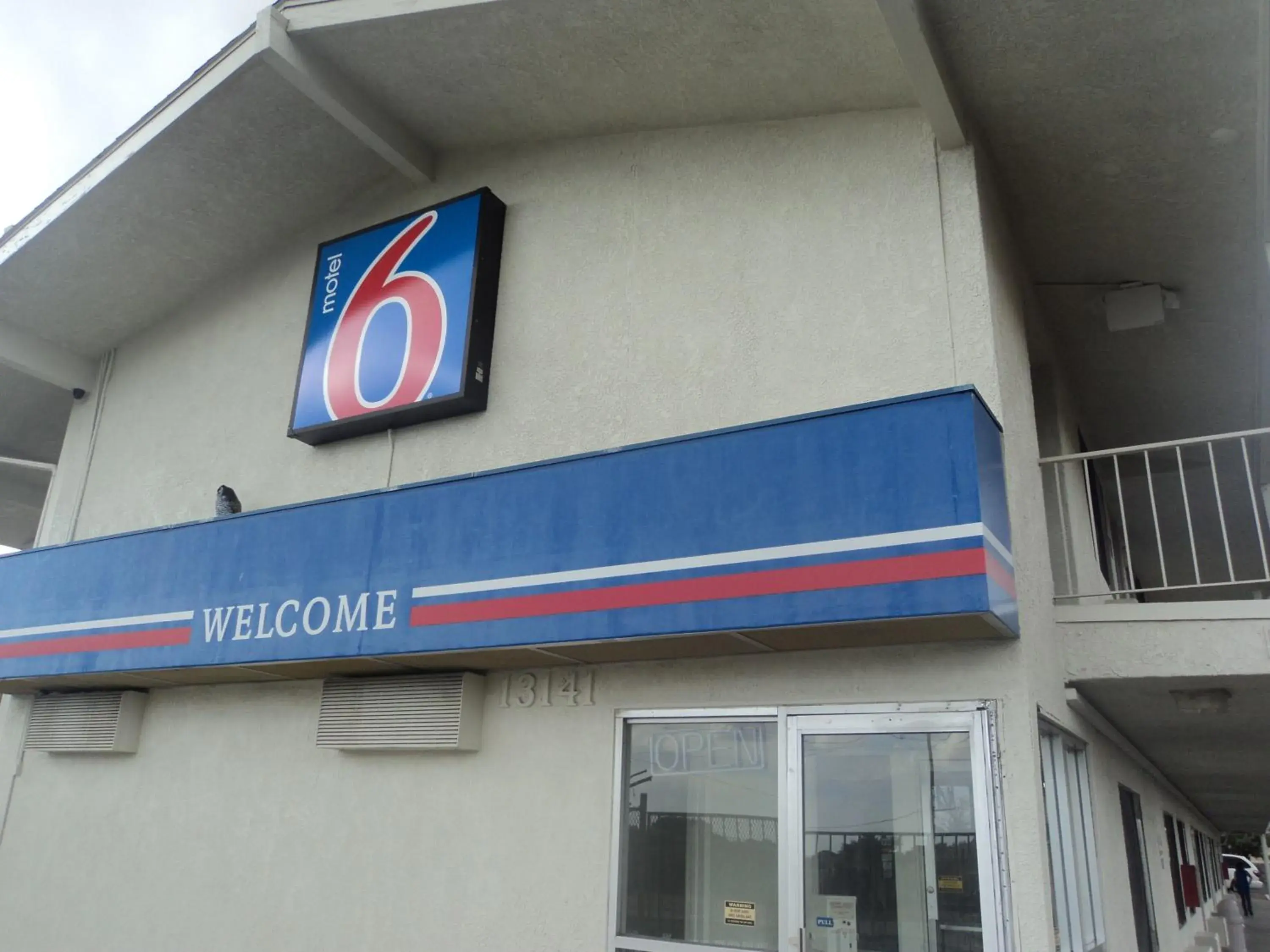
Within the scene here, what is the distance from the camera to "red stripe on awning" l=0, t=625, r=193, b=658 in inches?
266

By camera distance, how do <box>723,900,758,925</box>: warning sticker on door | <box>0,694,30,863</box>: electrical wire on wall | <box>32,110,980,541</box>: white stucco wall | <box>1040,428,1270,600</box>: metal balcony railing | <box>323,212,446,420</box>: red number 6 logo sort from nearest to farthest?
<box>723,900,758,925</box>: warning sticker on door
<box>32,110,980,541</box>: white stucco wall
<box>1040,428,1270,600</box>: metal balcony railing
<box>323,212,446,420</box>: red number 6 logo
<box>0,694,30,863</box>: electrical wire on wall

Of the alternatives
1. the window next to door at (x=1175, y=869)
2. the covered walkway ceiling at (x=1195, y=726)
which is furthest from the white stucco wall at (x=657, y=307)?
the window next to door at (x=1175, y=869)

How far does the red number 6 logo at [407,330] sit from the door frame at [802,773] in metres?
2.92

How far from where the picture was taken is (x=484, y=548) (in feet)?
18.2

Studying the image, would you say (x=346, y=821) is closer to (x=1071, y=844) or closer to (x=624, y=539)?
(x=624, y=539)

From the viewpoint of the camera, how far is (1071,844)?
569 centimetres

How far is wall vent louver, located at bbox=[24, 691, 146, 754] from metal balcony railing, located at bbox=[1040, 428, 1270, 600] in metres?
6.71

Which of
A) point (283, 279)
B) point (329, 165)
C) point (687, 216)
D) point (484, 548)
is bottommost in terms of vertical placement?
point (484, 548)

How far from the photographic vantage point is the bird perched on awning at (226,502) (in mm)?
7668

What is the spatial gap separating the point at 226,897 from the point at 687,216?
17.9 ft

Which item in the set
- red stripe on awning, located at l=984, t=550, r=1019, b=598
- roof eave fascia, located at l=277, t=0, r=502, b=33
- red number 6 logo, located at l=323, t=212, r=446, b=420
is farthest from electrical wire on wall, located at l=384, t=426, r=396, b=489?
red stripe on awning, located at l=984, t=550, r=1019, b=598

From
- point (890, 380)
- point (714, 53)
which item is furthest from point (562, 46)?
point (890, 380)

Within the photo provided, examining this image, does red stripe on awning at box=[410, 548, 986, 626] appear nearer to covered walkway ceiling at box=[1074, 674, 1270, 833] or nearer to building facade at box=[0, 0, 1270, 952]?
building facade at box=[0, 0, 1270, 952]

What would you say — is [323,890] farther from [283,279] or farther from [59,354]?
[59,354]
